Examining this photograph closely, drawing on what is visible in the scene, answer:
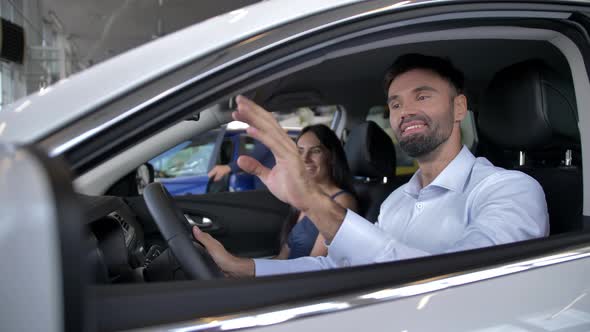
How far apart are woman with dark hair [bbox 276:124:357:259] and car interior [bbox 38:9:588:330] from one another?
0.43 ft

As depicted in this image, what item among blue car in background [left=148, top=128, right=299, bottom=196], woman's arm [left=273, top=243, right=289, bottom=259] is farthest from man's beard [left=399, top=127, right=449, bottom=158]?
blue car in background [left=148, top=128, right=299, bottom=196]

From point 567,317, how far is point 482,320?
8.1 inches

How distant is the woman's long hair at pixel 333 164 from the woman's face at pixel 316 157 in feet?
0.06

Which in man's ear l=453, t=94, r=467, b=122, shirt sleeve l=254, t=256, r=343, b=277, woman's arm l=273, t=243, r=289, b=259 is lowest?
woman's arm l=273, t=243, r=289, b=259

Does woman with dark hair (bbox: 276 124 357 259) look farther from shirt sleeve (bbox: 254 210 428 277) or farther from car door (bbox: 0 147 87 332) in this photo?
car door (bbox: 0 147 87 332)

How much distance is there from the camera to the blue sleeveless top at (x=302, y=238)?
8.01 feet

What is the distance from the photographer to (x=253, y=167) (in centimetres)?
103

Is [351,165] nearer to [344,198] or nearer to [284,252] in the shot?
[344,198]

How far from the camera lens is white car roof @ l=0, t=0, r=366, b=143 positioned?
772 millimetres

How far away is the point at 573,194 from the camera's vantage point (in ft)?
5.42

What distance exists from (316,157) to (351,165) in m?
0.29

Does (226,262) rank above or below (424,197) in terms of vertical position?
below

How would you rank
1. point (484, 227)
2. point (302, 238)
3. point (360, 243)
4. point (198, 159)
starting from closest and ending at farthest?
point (360, 243)
point (484, 227)
point (302, 238)
point (198, 159)

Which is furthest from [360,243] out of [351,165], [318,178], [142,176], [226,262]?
[142,176]
